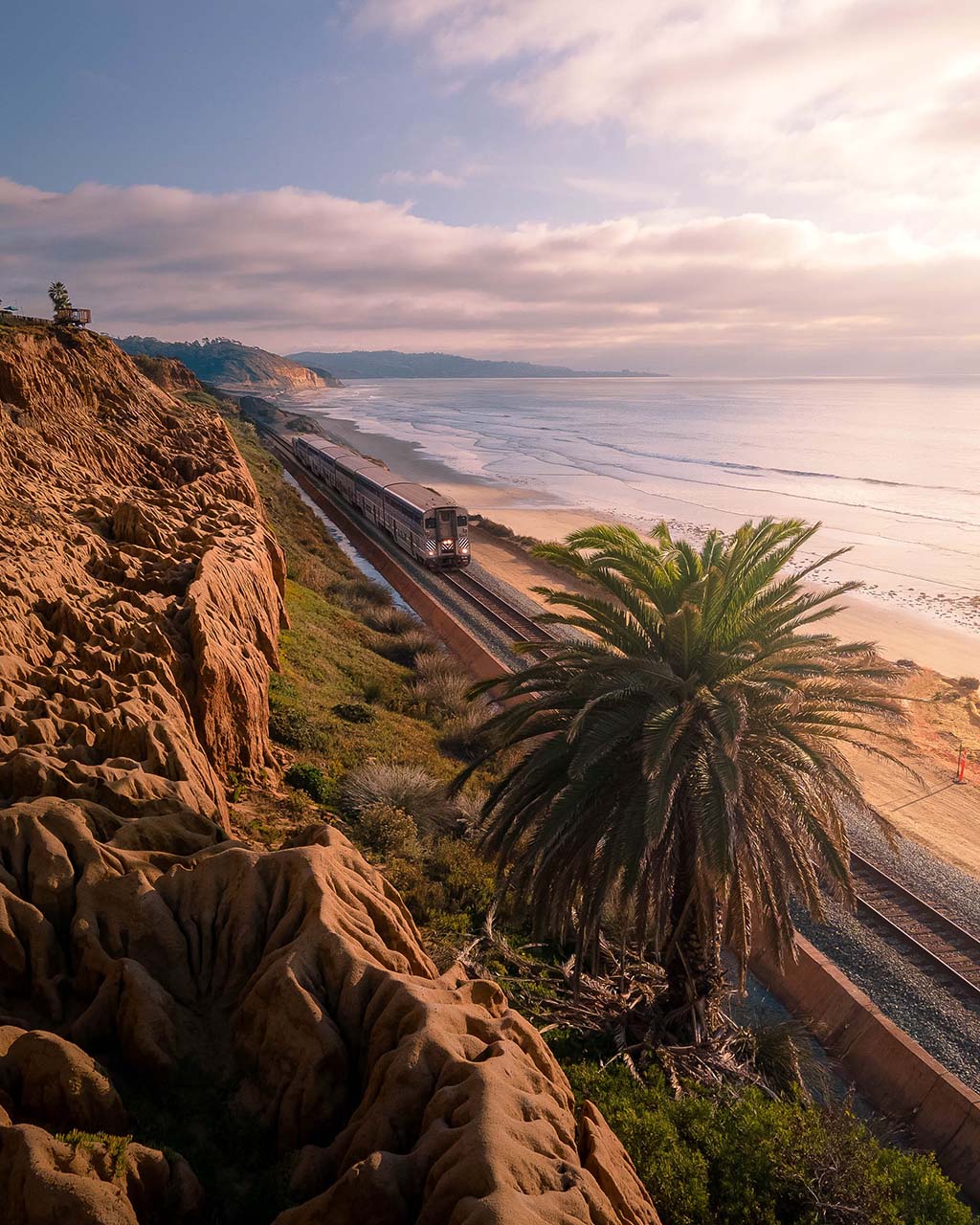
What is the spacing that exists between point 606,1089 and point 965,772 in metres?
16.6

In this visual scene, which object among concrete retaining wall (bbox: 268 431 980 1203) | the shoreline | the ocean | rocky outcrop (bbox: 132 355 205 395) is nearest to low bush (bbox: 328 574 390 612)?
the shoreline

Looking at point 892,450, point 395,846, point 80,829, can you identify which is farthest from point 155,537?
point 892,450

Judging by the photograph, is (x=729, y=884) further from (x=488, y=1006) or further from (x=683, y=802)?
(x=488, y=1006)

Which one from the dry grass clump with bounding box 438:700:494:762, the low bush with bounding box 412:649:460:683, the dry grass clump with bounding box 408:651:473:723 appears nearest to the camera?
the dry grass clump with bounding box 438:700:494:762

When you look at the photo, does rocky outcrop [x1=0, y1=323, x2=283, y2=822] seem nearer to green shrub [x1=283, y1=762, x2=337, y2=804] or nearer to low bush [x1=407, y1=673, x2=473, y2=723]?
green shrub [x1=283, y1=762, x2=337, y2=804]

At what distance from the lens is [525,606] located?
32.0 meters

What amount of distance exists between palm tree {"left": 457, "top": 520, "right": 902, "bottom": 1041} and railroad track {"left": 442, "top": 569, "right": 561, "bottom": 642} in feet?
49.6

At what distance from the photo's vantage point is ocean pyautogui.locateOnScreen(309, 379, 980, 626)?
50.6m

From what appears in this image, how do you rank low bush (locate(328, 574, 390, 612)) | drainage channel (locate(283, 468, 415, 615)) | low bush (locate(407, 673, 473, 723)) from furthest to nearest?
drainage channel (locate(283, 468, 415, 615)) < low bush (locate(328, 574, 390, 612)) < low bush (locate(407, 673, 473, 723))

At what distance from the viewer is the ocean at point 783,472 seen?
50.6 meters

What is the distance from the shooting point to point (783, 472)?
84.2m

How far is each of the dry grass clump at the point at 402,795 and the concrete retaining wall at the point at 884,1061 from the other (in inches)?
242

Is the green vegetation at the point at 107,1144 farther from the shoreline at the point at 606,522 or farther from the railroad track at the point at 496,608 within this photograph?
the railroad track at the point at 496,608

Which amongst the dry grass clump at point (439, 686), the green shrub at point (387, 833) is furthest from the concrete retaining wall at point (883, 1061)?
the dry grass clump at point (439, 686)
